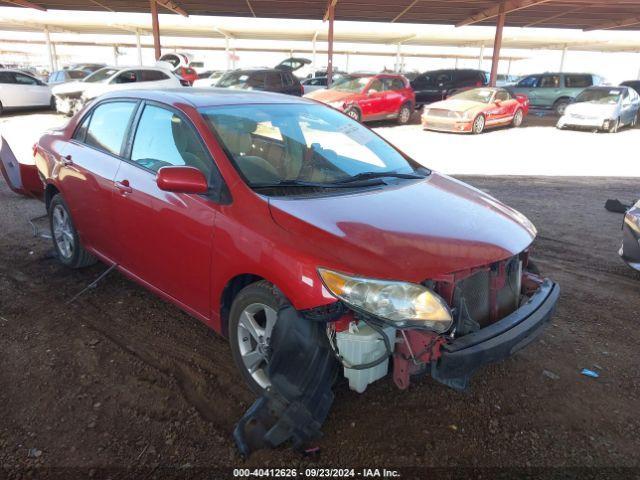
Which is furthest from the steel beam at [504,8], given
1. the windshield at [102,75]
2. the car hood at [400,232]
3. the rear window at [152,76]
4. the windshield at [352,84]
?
the car hood at [400,232]

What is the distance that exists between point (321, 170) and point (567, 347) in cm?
209

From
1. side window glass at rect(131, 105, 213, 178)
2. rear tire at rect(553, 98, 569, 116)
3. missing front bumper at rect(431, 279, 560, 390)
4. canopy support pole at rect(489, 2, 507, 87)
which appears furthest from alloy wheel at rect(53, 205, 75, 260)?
rear tire at rect(553, 98, 569, 116)

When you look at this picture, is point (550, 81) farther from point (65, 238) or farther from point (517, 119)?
point (65, 238)

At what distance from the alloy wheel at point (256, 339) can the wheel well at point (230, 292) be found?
0.50 ft

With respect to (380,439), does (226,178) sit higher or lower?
higher

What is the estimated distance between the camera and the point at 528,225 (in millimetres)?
3143

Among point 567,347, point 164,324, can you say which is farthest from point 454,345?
point 164,324

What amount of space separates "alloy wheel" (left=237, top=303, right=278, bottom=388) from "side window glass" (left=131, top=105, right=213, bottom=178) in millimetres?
852

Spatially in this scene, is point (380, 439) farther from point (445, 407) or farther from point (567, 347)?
point (567, 347)

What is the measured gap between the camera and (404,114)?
17.0 meters

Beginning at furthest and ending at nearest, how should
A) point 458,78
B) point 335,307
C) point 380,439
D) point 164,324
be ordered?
point 458,78
point 164,324
point 380,439
point 335,307

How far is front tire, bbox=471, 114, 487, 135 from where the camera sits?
48.9 feet

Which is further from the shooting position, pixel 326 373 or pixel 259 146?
pixel 259 146

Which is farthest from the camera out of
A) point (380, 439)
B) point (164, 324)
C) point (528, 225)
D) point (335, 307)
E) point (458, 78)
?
point (458, 78)
